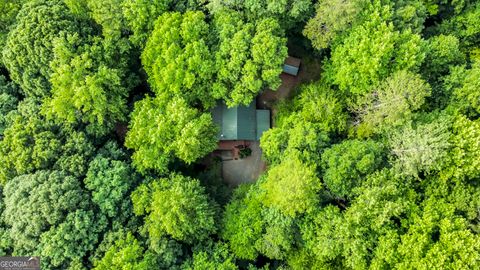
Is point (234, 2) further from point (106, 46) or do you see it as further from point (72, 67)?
point (72, 67)

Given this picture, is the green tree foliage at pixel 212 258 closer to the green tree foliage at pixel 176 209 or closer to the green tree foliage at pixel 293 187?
the green tree foliage at pixel 176 209

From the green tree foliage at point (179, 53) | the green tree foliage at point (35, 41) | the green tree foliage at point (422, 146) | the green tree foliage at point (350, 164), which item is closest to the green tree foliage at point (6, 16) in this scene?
the green tree foliage at point (35, 41)

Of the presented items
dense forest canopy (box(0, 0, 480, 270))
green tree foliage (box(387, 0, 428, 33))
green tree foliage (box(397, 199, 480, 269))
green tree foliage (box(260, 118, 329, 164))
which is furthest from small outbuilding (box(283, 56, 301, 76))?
green tree foliage (box(397, 199, 480, 269))

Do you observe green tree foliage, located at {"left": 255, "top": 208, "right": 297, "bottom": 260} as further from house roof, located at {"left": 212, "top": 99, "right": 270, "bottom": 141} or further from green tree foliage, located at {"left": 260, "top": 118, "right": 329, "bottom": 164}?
house roof, located at {"left": 212, "top": 99, "right": 270, "bottom": 141}

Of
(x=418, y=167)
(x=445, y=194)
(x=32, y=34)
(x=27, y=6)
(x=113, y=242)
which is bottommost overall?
(x=113, y=242)

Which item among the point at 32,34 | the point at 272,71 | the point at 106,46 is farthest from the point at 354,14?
the point at 32,34

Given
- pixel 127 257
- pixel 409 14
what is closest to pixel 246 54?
pixel 409 14
